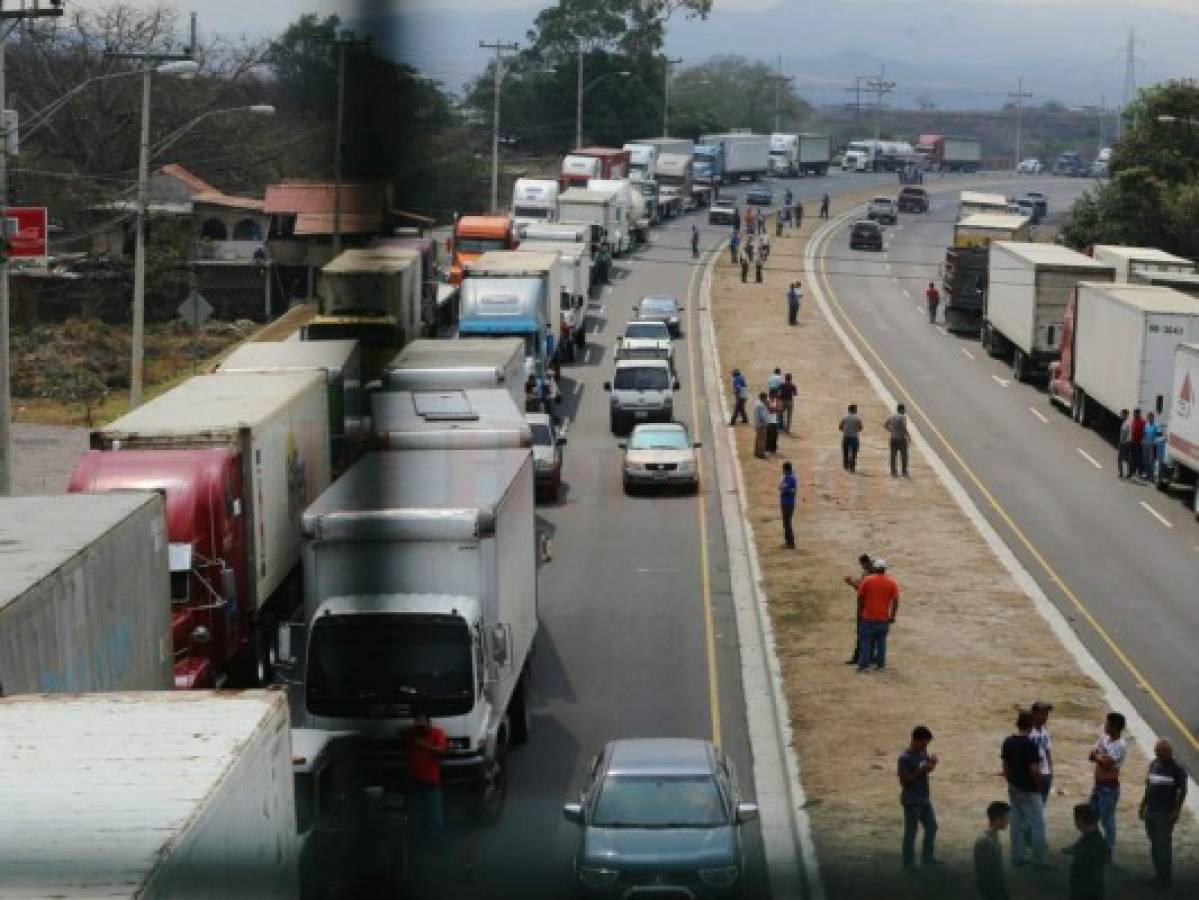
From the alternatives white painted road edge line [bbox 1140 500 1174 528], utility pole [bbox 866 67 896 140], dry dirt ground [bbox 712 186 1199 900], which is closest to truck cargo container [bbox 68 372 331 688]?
dry dirt ground [bbox 712 186 1199 900]

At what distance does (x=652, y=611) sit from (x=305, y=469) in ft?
11.1

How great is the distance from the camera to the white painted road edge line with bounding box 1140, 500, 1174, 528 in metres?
21.4

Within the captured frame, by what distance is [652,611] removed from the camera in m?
16.8

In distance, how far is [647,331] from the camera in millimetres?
32938

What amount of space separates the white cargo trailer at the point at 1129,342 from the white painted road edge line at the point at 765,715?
15.6ft

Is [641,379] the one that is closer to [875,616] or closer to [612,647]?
[612,647]

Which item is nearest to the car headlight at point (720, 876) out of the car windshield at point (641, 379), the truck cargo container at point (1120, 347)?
the truck cargo container at point (1120, 347)

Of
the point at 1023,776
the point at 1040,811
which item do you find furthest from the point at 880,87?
the point at 1023,776

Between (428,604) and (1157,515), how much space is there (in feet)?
65.9

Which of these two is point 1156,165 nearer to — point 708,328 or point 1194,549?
point 708,328

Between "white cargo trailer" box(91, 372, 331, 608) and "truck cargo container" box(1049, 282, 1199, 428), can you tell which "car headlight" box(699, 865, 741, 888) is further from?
"truck cargo container" box(1049, 282, 1199, 428)

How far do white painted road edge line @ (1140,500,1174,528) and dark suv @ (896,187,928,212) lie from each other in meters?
4.07

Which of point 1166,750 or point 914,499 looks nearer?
point 1166,750

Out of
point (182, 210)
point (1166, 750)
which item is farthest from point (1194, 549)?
point (182, 210)
